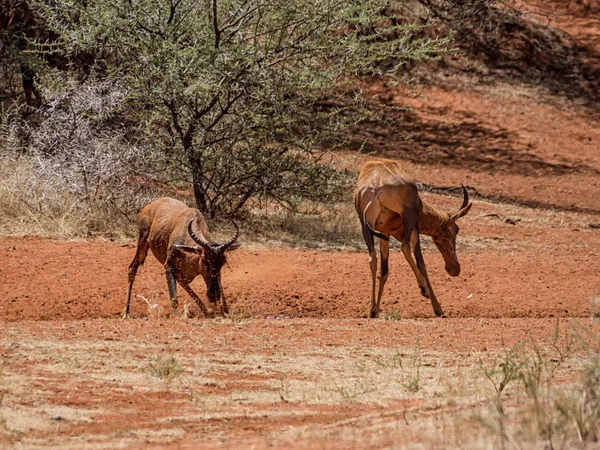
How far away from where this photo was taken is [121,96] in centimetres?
1708

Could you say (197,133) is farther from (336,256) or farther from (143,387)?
(143,387)

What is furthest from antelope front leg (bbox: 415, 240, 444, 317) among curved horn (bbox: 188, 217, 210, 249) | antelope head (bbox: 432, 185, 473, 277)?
curved horn (bbox: 188, 217, 210, 249)

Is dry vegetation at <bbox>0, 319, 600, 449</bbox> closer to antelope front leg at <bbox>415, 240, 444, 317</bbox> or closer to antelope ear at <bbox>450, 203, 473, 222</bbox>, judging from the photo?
antelope front leg at <bbox>415, 240, 444, 317</bbox>

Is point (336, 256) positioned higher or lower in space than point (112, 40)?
lower

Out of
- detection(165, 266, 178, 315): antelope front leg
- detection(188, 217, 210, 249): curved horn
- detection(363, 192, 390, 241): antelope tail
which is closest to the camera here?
detection(188, 217, 210, 249): curved horn

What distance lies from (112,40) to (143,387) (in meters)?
9.56

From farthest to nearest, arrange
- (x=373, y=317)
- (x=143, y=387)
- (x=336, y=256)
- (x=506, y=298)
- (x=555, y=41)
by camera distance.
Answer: (x=555, y=41) → (x=336, y=256) → (x=506, y=298) → (x=373, y=317) → (x=143, y=387)

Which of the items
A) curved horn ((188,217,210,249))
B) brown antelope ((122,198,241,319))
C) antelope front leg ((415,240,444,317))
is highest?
curved horn ((188,217,210,249))

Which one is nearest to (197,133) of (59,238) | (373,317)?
(59,238)

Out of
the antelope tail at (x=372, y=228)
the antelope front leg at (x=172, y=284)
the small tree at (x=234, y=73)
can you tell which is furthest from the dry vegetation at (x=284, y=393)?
the small tree at (x=234, y=73)

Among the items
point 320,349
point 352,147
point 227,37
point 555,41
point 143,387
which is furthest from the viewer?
point 555,41

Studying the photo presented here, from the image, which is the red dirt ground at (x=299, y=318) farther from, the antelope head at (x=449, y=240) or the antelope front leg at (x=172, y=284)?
the antelope front leg at (x=172, y=284)

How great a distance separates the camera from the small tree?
1655 centimetres

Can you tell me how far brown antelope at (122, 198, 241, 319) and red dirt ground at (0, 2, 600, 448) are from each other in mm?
460
